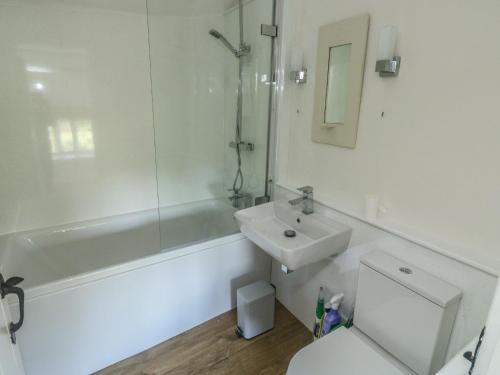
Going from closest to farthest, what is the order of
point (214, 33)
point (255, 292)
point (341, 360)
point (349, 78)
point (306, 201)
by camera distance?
point (341, 360) → point (349, 78) → point (306, 201) → point (255, 292) → point (214, 33)

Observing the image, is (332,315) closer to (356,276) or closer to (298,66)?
(356,276)

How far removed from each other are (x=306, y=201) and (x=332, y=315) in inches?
26.0

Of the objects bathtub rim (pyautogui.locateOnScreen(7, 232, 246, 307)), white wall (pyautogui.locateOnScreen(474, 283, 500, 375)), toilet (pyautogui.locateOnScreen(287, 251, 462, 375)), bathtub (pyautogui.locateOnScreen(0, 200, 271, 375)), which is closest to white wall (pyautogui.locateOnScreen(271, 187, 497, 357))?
toilet (pyautogui.locateOnScreen(287, 251, 462, 375))

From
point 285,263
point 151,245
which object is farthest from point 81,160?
point 285,263

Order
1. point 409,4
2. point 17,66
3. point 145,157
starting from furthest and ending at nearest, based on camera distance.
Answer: point 145,157, point 17,66, point 409,4

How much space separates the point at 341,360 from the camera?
1.23m

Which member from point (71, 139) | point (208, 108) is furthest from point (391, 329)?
point (71, 139)

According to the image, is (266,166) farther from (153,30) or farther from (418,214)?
(153,30)

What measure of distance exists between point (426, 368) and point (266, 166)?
153 centimetres

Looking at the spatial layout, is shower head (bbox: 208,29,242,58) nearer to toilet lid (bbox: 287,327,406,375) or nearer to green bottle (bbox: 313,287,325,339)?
green bottle (bbox: 313,287,325,339)

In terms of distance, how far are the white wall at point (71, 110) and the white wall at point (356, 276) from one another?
1.30 metres

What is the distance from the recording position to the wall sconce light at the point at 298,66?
182 cm

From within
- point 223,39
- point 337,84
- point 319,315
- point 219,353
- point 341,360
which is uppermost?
point 223,39

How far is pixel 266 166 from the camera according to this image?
90.3 inches
